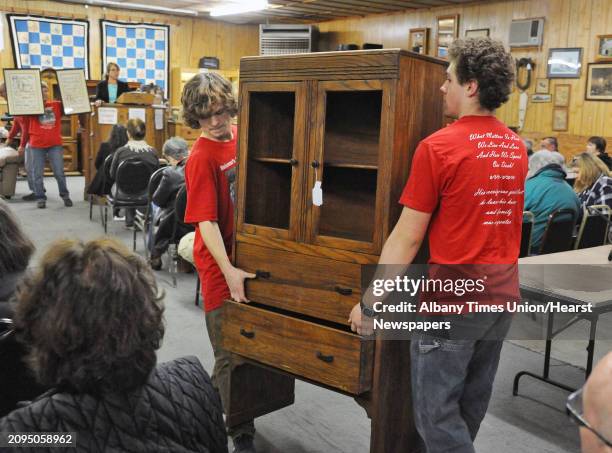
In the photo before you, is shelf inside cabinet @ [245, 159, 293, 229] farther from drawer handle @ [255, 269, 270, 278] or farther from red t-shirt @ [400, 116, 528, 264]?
red t-shirt @ [400, 116, 528, 264]

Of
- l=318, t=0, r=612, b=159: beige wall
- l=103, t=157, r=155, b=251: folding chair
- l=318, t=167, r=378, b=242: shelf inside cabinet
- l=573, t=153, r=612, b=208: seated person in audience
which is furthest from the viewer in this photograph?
l=318, t=0, r=612, b=159: beige wall

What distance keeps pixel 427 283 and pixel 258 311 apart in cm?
68

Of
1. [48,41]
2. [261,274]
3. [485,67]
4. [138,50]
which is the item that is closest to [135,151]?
[261,274]

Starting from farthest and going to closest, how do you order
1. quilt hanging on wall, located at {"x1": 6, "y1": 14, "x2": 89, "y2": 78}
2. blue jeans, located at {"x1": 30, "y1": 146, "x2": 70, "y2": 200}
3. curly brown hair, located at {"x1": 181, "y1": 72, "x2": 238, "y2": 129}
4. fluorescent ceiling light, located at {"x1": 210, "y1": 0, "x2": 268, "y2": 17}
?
quilt hanging on wall, located at {"x1": 6, "y1": 14, "x2": 89, "y2": 78} < fluorescent ceiling light, located at {"x1": 210, "y1": 0, "x2": 268, "y2": 17} < blue jeans, located at {"x1": 30, "y1": 146, "x2": 70, "y2": 200} < curly brown hair, located at {"x1": 181, "y1": 72, "x2": 238, "y2": 129}

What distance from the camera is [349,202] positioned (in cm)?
255

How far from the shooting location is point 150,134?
8.43 m

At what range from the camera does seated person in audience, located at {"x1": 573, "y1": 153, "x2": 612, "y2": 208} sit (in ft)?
17.5

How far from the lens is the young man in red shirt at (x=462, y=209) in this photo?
1.81 meters

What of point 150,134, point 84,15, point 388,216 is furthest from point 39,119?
point 388,216

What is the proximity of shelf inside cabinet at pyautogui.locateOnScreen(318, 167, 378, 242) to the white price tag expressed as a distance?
277 millimetres

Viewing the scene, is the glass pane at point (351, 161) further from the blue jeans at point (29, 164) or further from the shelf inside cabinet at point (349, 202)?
the blue jeans at point (29, 164)

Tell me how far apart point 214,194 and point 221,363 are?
68 centimetres

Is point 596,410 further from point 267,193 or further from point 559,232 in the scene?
point 559,232

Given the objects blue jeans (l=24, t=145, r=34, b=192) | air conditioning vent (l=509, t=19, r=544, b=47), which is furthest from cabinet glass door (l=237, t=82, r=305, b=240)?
air conditioning vent (l=509, t=19, r=544, b=47)
